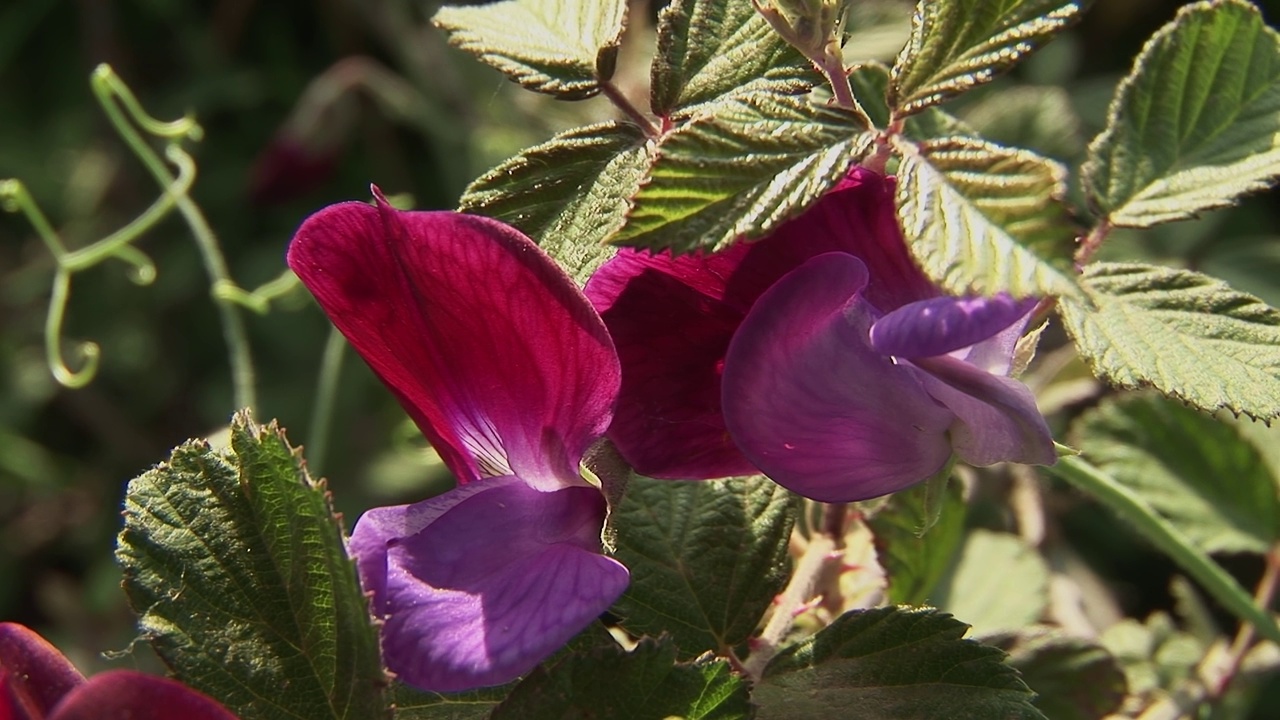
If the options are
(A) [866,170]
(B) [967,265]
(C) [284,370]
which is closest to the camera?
(B) [967,265]

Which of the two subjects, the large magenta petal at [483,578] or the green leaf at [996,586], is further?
the green leaf at [996,586]

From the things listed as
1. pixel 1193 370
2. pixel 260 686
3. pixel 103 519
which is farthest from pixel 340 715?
pixel 103 519

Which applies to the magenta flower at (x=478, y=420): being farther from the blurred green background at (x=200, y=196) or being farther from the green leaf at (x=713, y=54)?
the blurred green background at (x=200, y=196)

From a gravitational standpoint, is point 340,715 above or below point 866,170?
below

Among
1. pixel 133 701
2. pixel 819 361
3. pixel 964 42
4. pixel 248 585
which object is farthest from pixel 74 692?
pixel 964 42

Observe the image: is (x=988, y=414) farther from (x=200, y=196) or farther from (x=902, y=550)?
(x=200, y=196)

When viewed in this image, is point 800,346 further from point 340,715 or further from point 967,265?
point 340,715

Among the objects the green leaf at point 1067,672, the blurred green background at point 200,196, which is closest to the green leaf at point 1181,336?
the green leaf at point 1067,672
